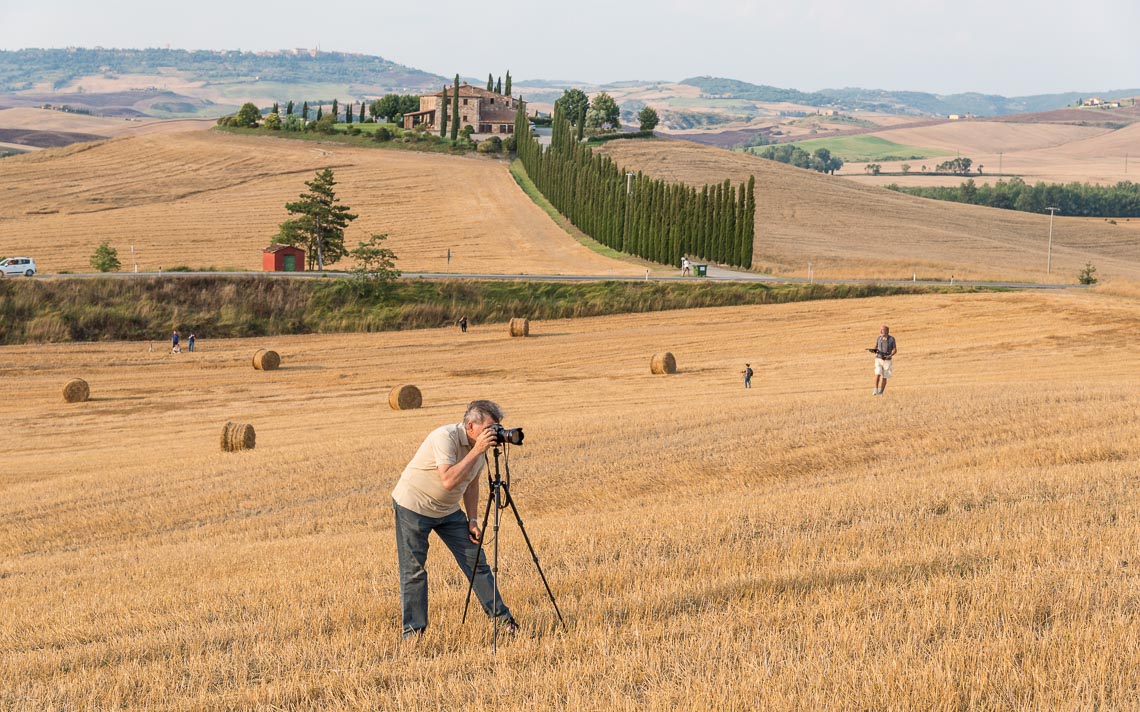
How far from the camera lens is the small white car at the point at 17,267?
2231 inches

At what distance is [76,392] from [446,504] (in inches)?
1307

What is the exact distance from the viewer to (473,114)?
150 meters

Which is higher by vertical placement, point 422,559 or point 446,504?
point 446,504

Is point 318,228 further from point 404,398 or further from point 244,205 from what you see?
point 404,398

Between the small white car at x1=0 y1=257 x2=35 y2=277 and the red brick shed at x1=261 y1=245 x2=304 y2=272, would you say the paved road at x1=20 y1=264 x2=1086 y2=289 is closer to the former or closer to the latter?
the small white car at x1=0 y1=257 x2=35 y2=277

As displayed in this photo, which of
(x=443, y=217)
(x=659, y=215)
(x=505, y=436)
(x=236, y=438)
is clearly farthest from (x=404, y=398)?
(x=443, y=217)

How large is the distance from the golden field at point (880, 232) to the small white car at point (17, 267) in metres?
41.1

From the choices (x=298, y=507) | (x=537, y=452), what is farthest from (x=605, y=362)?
(x=298, y=507)

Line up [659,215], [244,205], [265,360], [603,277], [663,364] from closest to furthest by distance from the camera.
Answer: [663,364] → [265,360] → [603,277] → [659,215] → [244,205]

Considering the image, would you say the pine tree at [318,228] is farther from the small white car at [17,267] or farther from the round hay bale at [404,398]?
the round hay bale at [404,398]

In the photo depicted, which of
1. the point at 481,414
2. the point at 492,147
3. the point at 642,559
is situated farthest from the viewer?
the point at 492,147

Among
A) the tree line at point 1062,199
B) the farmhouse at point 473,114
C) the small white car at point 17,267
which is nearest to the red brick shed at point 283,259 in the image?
the small white car at point 17,267

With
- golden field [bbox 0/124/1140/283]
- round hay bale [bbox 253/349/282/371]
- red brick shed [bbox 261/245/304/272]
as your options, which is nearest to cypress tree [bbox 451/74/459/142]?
golden field [bbox 0/124/1140/283]

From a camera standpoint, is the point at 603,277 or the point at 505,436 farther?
the point at 603,277
